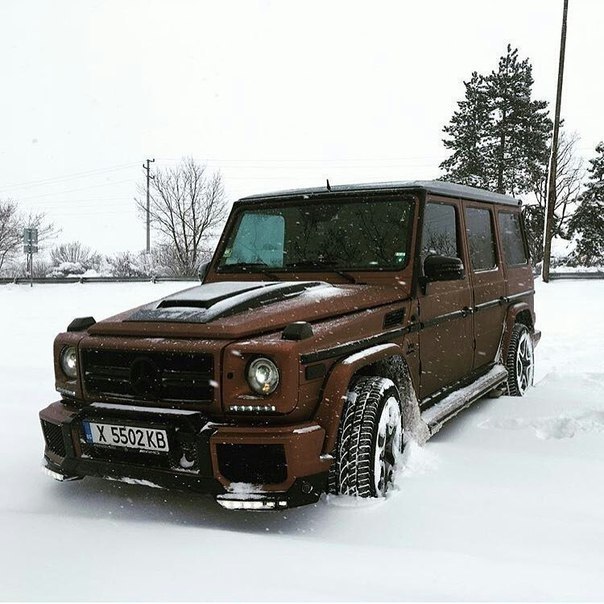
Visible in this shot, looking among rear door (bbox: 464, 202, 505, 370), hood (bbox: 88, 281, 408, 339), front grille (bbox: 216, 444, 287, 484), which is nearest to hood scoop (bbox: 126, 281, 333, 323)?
hood (bbox: 88, 281, 408, 339)

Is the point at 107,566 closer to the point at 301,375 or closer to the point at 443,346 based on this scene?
the point at 301,375

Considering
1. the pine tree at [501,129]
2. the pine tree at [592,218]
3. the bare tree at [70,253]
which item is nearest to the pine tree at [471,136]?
the pine tree at [501,129]

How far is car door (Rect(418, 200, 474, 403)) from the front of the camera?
4.31 m

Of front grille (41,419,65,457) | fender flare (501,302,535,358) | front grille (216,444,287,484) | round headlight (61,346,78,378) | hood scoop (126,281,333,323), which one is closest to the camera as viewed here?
front grille (216,444,287,484)

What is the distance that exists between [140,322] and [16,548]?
1166 mm

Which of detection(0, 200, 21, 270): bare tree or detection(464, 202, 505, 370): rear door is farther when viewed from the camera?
detection(0, 200, 21, 270): bare tree

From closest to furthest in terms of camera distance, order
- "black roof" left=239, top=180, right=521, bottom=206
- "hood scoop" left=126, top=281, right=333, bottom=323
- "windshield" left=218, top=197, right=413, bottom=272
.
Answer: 1. "hood scoop" left=126, top=281, right=333, bottom=323
2. "windshield" left=218, top=197, right=413, bottom=272
3. "black roof" left=239, top=180, right=521, bottom=206

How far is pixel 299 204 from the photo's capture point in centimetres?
468

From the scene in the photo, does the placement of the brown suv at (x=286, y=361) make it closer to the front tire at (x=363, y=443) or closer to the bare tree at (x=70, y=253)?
the front tire at (x=363, y=443)

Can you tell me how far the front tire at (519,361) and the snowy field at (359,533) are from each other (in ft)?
3.62

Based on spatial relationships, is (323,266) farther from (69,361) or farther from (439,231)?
(69,361)

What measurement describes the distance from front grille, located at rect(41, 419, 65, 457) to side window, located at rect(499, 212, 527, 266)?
162 inches

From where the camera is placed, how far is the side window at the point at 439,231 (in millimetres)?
4367

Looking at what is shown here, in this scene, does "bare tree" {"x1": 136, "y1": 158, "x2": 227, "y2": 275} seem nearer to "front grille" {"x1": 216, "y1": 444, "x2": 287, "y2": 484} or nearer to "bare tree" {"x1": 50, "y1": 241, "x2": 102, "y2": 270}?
"bare tree" {"x1": 50, "y1": 241, "x2": 102, "y2": 270}
